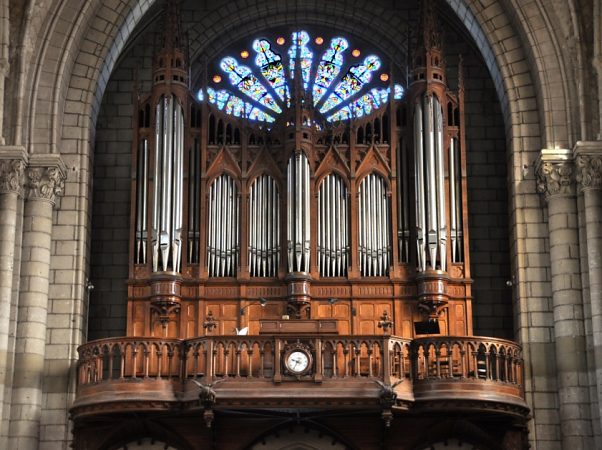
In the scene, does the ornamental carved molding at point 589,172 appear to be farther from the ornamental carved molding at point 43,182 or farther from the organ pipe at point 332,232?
the ornamental carved molding at point 43,182

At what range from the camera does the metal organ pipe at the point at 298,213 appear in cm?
2547

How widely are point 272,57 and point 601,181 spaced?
9.25 metres

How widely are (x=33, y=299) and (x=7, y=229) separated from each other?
1.41m

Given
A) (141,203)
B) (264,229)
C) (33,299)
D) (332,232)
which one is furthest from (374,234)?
(33,299)

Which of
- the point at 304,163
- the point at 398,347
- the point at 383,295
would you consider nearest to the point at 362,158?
the point at 304,163

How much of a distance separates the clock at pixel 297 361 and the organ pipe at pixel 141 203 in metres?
4.18

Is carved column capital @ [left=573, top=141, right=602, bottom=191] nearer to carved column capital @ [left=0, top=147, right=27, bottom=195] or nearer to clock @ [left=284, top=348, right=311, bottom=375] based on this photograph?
clock @ [left=284, top=348, right=311, bottom=375]

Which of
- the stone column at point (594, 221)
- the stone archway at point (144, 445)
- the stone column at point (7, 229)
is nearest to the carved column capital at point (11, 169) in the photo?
the stone column at point (7, 229)

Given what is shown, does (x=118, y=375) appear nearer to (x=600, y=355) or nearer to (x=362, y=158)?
(x=362, y=158)

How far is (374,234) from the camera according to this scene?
2588 centimetres

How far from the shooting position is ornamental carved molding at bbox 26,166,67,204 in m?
25.2

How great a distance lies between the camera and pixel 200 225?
25.9 metres

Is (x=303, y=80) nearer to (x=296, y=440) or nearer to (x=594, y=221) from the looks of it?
(x=594, y=221)

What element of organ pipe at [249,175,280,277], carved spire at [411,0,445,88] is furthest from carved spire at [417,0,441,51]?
organ pipe at [249,175,280,277]
